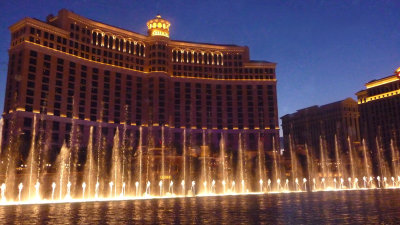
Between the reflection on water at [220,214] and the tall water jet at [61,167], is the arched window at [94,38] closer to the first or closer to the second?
the tall water jet at [61,167]

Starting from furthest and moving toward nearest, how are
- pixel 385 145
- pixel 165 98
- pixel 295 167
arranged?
pixel 385 145 < pixel 165 98 < pixel 295 167

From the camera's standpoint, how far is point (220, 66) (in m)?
141

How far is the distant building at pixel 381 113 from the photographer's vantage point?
14588cm

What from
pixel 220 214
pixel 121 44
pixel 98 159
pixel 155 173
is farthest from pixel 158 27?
pixel 220 214

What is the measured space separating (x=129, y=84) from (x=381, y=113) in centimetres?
10675

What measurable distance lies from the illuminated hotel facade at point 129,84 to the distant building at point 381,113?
162 ft

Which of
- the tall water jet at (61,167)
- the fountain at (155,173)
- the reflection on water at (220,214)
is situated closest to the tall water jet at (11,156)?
the fountain at (155,173)

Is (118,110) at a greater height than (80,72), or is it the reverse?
(80,72)

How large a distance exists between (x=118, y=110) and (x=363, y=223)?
109m

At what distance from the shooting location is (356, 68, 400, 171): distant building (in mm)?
145875

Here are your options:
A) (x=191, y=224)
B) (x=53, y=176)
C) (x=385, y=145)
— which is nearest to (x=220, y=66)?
(x=385, y=145)

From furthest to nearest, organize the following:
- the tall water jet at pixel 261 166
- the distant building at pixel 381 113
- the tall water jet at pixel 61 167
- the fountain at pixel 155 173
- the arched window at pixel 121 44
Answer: the distant building at pixel 381 113 → the arched window at pixel 121 44 → the tall water jet at pixel 261 166 → the tall water jet at pixel 61 167 → the fountain at pixel 155 173

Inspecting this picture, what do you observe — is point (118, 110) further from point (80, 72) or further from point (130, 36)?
point (130, 36)

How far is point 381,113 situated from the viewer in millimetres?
153000
